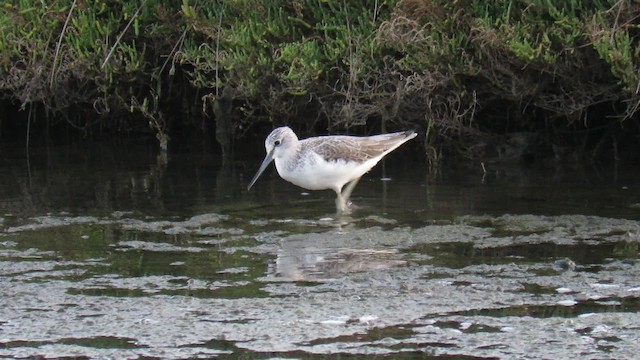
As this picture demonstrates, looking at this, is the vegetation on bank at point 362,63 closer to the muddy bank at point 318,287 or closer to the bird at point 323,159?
the bird at point 323,159

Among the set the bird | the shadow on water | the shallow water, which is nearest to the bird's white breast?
the bird

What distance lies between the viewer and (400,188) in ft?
37.4

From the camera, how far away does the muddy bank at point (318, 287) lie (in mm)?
6453

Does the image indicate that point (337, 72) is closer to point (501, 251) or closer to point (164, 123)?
point (164, 123)

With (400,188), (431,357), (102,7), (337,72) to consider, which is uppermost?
(102,7)

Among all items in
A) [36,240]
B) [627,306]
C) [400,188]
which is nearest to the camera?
[627,306]

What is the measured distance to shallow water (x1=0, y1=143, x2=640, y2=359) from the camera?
652cm

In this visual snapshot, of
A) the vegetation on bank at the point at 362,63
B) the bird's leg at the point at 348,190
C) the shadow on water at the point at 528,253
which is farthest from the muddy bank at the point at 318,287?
the vegetation on bank at the point at 362,63

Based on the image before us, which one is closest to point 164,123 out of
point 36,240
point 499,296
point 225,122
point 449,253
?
point 225,122

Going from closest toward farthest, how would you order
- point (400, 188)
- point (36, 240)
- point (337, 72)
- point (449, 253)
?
point (449, 253), point (36, 240), point (400, 188), point (337, 72)

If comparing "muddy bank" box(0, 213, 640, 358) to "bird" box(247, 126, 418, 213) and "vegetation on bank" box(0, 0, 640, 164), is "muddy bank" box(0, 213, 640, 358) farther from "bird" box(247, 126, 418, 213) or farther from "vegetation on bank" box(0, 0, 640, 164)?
"vegetation on bank" box(0, 0, 640, 164)

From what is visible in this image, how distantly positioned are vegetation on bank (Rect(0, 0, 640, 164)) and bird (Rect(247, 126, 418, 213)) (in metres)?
1.08

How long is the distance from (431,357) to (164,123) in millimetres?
8271

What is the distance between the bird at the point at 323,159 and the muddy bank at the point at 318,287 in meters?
Result: 0.64
